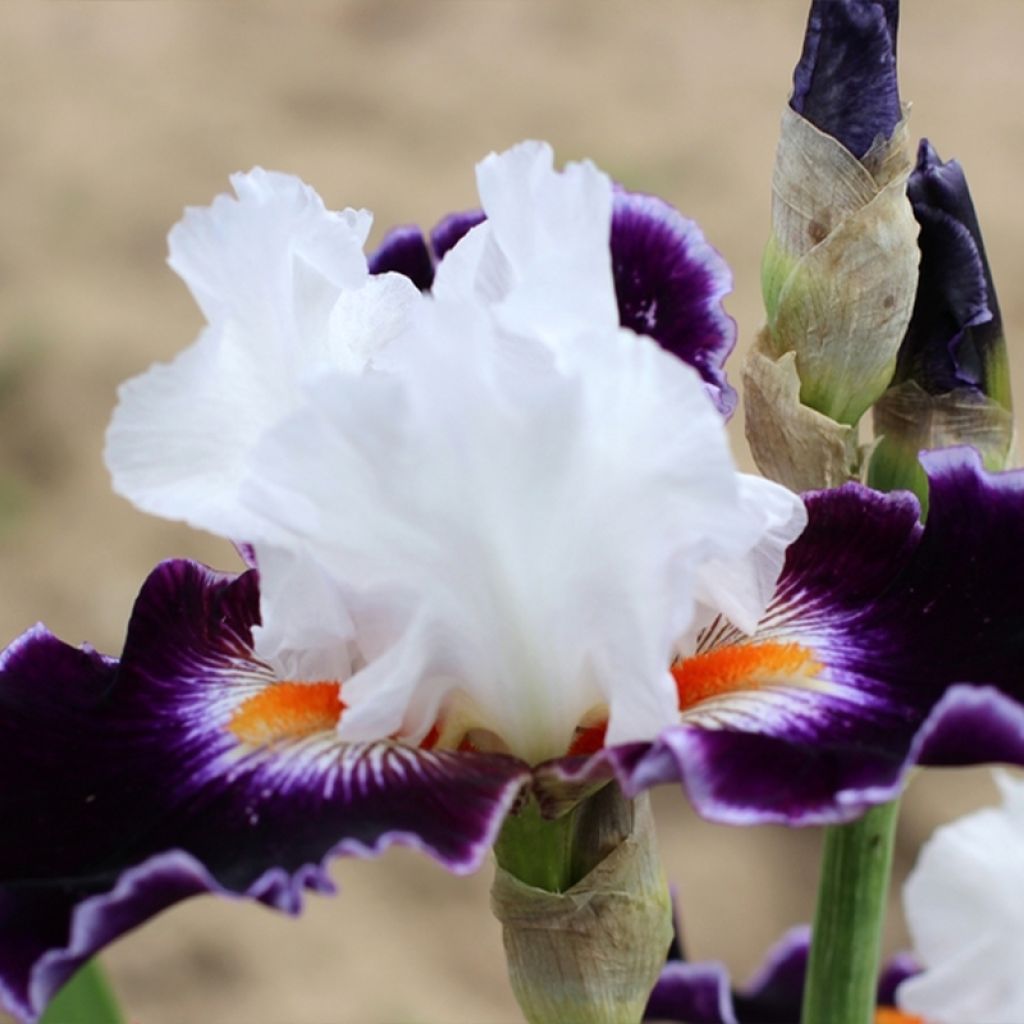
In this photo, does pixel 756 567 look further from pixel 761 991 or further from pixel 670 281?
pixel 761 991

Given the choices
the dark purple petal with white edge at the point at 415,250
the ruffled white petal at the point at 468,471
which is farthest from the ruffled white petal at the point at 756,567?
the dark purple petal with white edge at the point at 415,250

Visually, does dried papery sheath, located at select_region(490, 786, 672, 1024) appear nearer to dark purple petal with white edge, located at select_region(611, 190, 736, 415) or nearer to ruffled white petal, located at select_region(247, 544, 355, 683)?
ruffled white petal, located at select_region(247, 544, 355, 683)

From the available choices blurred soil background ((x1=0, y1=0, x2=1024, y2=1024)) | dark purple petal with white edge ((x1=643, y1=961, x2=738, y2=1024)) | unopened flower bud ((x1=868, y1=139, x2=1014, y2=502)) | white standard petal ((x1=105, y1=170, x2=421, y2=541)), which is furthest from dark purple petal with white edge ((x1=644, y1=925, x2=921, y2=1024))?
blurred soil background ((x1=0, y1=0, x2=1024, y2=1024))

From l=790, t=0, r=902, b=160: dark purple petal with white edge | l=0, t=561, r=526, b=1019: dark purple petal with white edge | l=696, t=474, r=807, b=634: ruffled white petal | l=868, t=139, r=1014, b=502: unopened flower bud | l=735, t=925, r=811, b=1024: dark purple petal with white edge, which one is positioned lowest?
l=735, t=925, r=811, b=1024: dark purple petal with white edge

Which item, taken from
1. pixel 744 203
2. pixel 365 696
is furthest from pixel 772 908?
pixel 365 696

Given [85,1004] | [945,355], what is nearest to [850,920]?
[945,355]

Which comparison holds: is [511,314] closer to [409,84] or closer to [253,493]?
[253,493]
